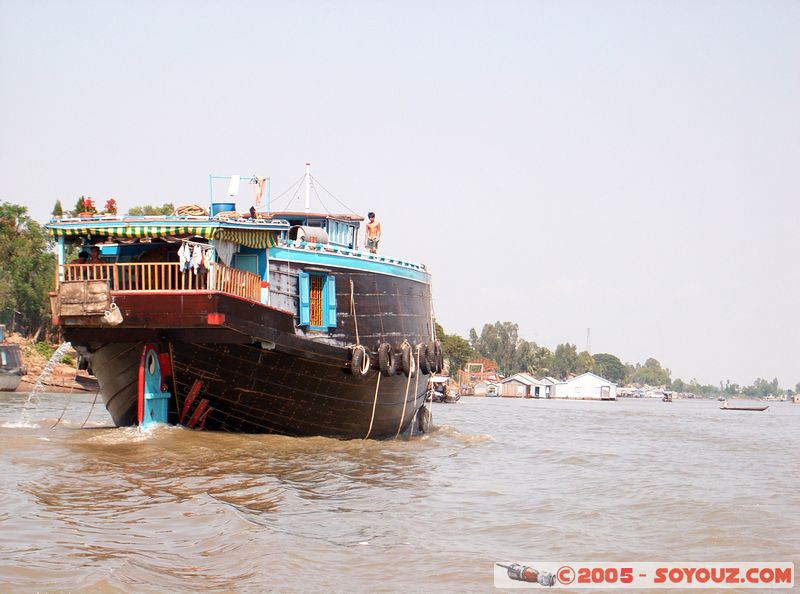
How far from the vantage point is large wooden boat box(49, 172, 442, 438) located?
42.0ft

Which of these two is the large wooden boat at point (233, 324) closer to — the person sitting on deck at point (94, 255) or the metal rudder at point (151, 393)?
the metal rudder at point (151, 393)

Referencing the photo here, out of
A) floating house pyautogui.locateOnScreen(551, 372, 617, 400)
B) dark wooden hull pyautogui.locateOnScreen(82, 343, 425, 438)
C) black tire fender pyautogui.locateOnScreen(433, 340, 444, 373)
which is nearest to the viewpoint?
dark wooden hull pyautogui.locateOnScreen(82, 343, 425, 438)

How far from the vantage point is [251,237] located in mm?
13914

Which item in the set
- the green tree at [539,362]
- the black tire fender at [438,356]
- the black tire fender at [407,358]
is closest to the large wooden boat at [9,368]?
the black tire fender at [438,356]

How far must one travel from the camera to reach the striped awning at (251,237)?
1335cm

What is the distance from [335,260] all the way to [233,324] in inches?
132

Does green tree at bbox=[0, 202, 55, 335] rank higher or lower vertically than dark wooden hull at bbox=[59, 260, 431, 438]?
higher

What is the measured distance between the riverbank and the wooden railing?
29.8 metres

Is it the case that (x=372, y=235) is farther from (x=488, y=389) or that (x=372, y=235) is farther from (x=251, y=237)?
(x=488, y=389)

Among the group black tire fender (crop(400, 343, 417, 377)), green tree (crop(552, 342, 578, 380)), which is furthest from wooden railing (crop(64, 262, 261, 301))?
green tree (crop(552, 342, 578, 380))

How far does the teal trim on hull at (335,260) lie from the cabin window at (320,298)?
9.4 inches

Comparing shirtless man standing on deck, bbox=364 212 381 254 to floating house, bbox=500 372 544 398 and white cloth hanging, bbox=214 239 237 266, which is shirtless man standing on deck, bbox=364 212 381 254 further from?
floating house, bbox=500 372 544 398

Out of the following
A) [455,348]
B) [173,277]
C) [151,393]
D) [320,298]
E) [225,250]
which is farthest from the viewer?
[455,348]

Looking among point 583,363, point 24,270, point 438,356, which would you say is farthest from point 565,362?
point 438,356
